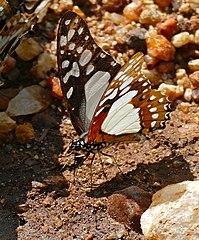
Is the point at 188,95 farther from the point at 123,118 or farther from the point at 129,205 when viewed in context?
the point at 129,205

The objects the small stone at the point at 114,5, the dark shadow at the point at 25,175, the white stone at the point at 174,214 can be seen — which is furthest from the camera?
the small stone at the point at 114,5

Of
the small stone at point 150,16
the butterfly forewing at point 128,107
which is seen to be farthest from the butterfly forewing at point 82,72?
the small stone at point 150,16

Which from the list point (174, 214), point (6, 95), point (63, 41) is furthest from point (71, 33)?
point (174, 214)

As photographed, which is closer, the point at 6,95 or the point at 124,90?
the point at 124,90

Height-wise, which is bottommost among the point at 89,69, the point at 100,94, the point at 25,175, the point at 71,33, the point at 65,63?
the point at 25,175

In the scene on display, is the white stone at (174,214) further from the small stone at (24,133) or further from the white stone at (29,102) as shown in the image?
the white stone at (29,102)
